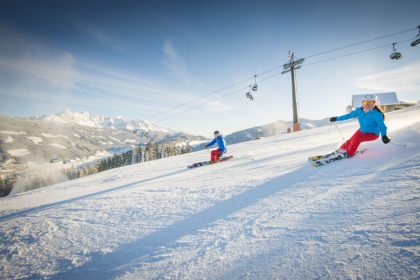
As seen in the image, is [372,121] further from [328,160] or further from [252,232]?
[252,232]

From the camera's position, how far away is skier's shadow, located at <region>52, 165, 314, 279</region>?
7.70ft

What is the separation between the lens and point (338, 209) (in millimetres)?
2605

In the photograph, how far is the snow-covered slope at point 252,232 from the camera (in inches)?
72.8

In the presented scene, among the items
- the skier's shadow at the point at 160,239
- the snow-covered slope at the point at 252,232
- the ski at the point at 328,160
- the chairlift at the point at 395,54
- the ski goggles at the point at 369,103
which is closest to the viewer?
the snow-covered slope at the point at 252,232

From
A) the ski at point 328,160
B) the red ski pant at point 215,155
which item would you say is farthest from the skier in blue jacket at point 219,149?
the ski at point 328,160

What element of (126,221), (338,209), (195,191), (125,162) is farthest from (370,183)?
(125,162)

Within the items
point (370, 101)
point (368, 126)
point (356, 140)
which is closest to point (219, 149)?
point (356, 140)

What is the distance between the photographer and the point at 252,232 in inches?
99.0

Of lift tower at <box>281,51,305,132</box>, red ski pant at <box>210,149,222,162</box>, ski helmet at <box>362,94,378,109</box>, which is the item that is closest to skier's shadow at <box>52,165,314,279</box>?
ski helmet at <box>362,94,378,109</box>

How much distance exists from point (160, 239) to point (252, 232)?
121 centimetres

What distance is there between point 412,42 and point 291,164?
1751 cm

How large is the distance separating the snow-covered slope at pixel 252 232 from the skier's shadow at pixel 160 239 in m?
0.01

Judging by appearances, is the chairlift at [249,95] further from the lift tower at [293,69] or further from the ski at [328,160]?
the ski at [328,160]

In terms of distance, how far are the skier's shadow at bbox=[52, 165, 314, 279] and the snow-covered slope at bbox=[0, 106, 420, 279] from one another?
0.01 metres
